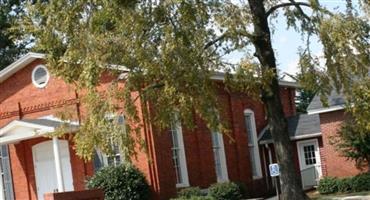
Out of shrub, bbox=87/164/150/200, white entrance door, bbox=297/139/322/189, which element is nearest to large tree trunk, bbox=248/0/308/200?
shrub, bbox=87/164/150/200

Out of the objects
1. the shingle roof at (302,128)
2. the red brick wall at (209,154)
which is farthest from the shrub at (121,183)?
the shingle roof at (302,128)

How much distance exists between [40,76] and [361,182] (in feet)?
47.6

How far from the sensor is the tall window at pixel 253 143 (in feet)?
115

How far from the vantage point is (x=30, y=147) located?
32.0 meters

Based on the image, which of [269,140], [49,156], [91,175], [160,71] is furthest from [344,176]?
[160,71]

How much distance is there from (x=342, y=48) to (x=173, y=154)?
45.4 ft

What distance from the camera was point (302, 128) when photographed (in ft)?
116

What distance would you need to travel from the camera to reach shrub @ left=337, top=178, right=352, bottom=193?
2859cm

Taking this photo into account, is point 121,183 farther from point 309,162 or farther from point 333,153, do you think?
point 309,162

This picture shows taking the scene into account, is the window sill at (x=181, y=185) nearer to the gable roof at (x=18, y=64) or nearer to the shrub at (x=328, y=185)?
the shrub at (x=328, y=185)

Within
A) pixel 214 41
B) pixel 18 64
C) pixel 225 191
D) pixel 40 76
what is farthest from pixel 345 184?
pixel 18 64

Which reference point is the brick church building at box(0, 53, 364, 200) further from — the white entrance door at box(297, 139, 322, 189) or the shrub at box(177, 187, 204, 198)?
the shrub at box(177, 187, 204, 198)

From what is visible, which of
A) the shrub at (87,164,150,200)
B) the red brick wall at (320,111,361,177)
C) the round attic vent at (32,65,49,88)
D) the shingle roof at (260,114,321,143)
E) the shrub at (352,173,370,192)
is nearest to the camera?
the shrub at (87,164,150,200)

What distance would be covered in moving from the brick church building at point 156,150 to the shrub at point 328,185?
1934mm
